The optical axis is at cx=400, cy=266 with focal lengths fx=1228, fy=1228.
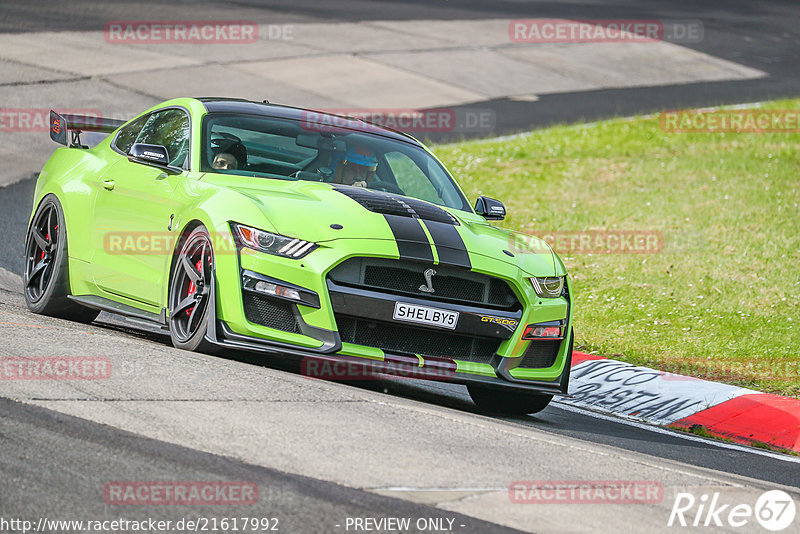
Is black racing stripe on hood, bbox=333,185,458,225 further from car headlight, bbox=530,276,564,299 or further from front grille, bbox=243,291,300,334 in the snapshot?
front grille, bbox=243,291,300,334

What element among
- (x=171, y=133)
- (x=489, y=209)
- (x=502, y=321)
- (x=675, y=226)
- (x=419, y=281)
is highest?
(x=171, y=133)

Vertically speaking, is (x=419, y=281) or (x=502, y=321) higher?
(x=419, y=281)

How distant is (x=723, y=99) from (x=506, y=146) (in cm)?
679

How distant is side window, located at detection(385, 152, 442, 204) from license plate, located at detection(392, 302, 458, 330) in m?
1.52

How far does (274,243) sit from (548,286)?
1676 mm

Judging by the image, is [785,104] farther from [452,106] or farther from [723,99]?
[452,106]

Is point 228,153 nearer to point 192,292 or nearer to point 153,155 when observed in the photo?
point 153,155

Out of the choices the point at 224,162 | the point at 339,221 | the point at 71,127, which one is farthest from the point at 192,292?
the point at 71,127

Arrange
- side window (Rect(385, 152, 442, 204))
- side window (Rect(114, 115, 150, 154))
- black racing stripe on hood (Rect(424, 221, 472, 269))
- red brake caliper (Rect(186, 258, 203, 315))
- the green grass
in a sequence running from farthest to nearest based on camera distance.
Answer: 1. the green grass
2. side window (Rect(114, 115, 150, 154))
3. side window (Rect(385, 152, 442, 204))
4. red brake caliper (Rect(186, 258, 203, 315))
5. black racing stripe on hood (Rect(424, 221, 472, 269))

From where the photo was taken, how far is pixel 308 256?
651cm

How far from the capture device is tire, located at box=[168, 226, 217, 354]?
6754 millimetres

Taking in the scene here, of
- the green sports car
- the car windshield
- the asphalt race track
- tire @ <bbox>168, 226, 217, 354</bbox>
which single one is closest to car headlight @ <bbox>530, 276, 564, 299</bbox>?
the green sports car

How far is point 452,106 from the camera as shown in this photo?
21297 millimetres

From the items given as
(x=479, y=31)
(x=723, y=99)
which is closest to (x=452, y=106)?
(x=723, y=99)
